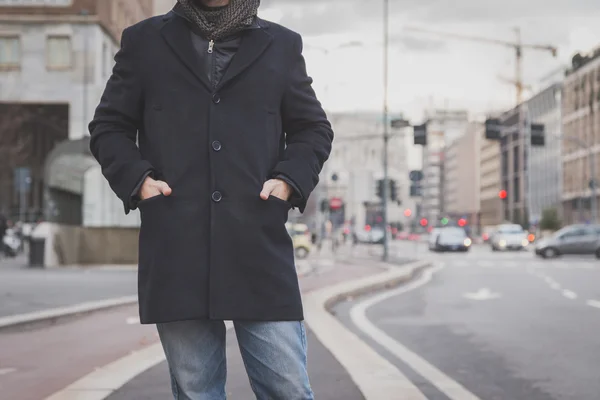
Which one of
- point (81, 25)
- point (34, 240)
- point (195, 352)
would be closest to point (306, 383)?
Result: point (195, 352)

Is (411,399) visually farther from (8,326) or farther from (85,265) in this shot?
(85,265)

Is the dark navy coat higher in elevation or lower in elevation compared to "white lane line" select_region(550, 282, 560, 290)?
higher

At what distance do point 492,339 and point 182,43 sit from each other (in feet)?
27.0

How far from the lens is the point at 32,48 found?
133 feet

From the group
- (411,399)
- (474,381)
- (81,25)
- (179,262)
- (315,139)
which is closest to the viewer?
(179,262)

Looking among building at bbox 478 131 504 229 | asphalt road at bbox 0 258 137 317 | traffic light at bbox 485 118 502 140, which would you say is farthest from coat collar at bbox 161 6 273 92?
building at bbox 478 131 504 229

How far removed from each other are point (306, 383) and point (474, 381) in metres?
4.75

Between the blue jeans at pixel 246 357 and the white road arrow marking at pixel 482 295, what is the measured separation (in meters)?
15.9

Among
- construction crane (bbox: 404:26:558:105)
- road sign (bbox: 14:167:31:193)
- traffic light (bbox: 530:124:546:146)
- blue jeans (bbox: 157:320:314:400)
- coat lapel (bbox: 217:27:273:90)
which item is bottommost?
blue jeans (bbox: 157:320:314:400)

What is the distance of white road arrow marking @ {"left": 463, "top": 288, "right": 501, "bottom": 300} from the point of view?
18922mm

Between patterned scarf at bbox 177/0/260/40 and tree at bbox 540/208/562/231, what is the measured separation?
89.7 meters

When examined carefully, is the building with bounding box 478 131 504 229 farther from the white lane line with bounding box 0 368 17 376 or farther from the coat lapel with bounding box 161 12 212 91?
the coat lapel with bounding box 161 12 212 91

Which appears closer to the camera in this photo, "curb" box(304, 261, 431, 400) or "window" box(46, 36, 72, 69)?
"curb" box(304, 261, 431, 400)

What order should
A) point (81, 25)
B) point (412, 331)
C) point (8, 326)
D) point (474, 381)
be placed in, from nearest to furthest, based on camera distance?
point (474, 381), point (8, 326), point (412, 331), point (81, 25)
